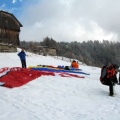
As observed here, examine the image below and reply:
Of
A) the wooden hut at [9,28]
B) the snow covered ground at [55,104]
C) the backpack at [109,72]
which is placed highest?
the wooden hut at [9,28]

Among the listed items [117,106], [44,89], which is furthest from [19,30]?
[117,106]

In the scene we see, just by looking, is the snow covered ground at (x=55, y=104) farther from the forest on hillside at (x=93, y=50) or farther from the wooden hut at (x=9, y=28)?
the forest on hillside at (x=93, y=50)

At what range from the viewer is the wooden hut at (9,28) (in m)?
45.6

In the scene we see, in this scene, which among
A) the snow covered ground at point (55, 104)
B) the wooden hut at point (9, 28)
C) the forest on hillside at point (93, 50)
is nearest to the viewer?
the snow covered ground at point (55, 104)

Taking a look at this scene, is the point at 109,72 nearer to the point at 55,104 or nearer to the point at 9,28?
the point at 55,104

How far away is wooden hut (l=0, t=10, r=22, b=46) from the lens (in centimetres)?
4565

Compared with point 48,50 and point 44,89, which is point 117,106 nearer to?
point 44,89

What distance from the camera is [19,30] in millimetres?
48469

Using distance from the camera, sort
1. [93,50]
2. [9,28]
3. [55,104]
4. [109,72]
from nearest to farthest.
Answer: [55,104] < [109,72] < [9,28] < [93,50]

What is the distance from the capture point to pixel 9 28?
46688 mm

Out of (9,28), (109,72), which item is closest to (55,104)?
(109,72)

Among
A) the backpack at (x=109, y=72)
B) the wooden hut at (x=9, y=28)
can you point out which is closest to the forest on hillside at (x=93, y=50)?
the wooden hut at (x=9, y=28)

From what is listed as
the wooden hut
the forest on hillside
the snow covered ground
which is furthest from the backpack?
the forest on hillside

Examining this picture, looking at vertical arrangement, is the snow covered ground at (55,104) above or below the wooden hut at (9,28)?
below
